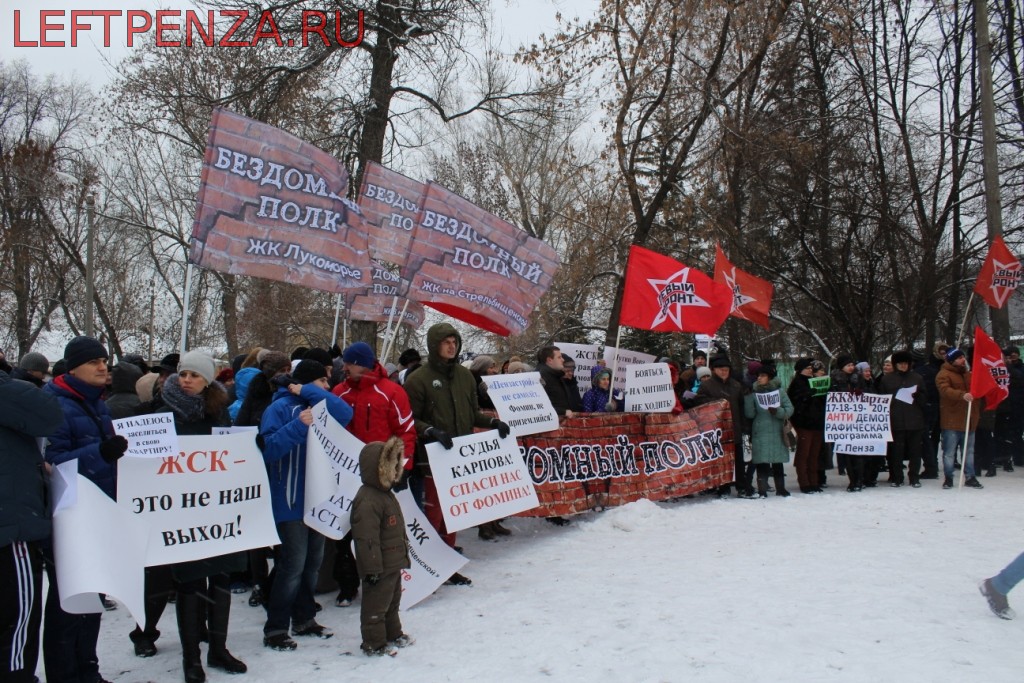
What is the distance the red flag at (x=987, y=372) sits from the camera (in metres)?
10.2

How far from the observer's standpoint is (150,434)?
4.68 meters

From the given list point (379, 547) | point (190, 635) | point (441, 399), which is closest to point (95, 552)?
point (190, 635)

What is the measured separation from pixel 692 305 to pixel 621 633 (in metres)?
5.65

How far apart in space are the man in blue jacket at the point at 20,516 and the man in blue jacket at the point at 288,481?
1454 mm

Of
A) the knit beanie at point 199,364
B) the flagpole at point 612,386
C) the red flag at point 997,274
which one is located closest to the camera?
the knit beanie at point 199,364

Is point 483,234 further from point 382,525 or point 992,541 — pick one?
point 992,541

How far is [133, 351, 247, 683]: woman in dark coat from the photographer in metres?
4.70

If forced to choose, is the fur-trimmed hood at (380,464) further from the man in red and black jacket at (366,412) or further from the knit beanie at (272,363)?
the knit beanie at (272,363)

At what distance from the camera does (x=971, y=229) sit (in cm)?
1777

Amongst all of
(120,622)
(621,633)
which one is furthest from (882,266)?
(120,622)

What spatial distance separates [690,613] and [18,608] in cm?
395

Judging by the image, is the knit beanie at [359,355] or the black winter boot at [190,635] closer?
the black winter boot at [190,635]

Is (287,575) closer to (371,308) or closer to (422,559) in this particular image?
(422,559)

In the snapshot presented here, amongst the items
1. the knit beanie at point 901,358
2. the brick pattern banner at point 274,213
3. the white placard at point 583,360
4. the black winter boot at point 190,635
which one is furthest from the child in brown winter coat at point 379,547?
the knit beanie at point 901,358
